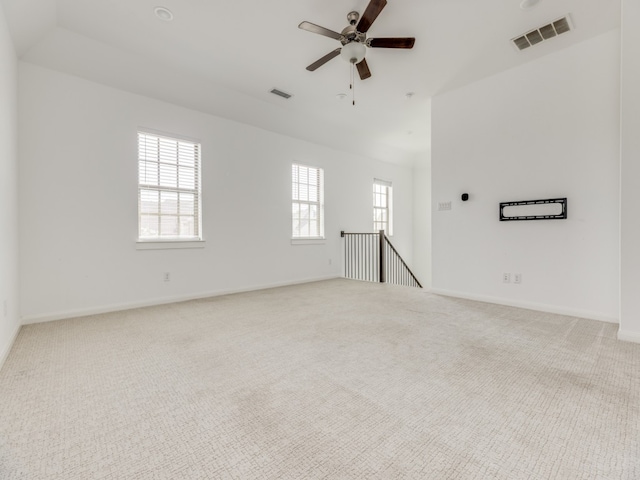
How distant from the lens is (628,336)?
257cm

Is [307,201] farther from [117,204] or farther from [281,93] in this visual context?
[117,204]

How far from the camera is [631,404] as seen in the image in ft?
5.40

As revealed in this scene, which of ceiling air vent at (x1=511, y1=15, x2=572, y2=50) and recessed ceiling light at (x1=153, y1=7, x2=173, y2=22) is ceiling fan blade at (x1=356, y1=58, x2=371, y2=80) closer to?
ceiling air vent at (x1=511, y1=15, x2=572, y2=50)

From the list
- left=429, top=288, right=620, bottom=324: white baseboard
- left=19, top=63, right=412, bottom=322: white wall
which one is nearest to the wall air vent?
left=19, top=63, right=412, bottom=322: white wall

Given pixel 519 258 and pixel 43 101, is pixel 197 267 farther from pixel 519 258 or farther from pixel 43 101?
pixel 519 258

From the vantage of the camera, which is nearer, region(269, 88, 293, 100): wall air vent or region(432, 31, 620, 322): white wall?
region(432, 31, 620, 322): white wall

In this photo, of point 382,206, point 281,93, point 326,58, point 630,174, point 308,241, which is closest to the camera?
point 630,174

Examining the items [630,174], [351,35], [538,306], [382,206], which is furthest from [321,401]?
[382,206]

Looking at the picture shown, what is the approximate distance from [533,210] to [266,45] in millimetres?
3741

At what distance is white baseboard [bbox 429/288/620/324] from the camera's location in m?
3.23

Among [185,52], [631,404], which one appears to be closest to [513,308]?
[631,404]

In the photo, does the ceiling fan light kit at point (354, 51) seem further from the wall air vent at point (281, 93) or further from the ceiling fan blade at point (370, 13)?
the wall air vent at point (281, 93)

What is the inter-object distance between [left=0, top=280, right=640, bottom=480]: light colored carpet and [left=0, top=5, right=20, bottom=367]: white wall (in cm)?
28

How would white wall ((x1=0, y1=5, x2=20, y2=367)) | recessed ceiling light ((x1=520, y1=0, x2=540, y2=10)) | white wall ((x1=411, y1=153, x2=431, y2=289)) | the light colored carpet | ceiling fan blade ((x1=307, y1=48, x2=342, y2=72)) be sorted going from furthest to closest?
white wall ((x1=411, y1=153, x2=431, y2=289)) < ceiling fan blade ((x1=307, y1=48, x2=342, y2=72)) < recessed ceiling light ((x1=520, y1=0, x2=540, y2=10)) < white wall ((x1=0, y1=5, x2=20, y2=367)) < the light colored carpet
